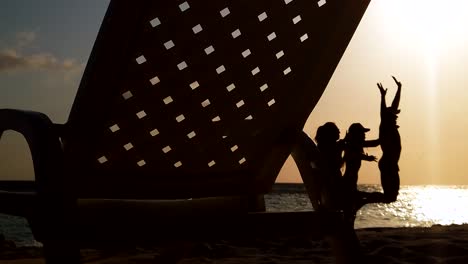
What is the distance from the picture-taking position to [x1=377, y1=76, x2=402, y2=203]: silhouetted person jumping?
193 cm

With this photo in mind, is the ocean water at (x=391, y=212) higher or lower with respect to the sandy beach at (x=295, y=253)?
higher

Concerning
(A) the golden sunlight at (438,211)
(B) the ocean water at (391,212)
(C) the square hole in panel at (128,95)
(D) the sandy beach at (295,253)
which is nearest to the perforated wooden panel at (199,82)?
(C) the square hole in panel at (128,95)

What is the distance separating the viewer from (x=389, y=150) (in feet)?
6.42

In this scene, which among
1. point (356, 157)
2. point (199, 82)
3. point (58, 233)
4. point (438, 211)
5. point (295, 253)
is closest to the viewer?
point (58, 233)

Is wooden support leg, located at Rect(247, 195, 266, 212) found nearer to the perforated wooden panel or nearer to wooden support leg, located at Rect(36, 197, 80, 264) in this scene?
the perforated wooden panel

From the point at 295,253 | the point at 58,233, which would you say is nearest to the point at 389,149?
the point at 58,233

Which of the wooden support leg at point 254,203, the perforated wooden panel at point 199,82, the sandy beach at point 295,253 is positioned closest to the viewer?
the perforated wooden panel at point 199,82

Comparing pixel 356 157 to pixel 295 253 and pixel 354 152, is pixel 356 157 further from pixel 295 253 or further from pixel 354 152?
pixel 295 253

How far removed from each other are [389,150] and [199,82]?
2.27 ft

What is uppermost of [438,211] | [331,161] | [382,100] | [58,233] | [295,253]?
[438,211]

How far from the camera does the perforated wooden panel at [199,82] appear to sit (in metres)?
1.61

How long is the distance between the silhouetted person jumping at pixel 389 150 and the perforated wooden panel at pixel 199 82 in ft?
0.84

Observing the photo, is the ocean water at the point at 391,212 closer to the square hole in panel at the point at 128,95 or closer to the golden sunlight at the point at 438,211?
the golden sunlight at the point at 438,211

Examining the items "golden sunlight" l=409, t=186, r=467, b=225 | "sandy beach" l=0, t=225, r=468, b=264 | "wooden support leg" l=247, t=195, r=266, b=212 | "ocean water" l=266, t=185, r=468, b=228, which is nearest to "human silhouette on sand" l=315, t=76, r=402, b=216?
"wooden support leg" l=247, t=195, r=266, b=212
